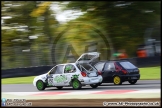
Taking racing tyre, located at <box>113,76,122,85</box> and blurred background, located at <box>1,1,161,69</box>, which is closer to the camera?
racing tyre, located at <box>113,76,122,85</box>

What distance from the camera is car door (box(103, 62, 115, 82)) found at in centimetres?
806

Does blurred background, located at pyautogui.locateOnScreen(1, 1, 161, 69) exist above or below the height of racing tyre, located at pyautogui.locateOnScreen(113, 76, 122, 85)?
above

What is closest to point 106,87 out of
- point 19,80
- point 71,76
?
point 71,76

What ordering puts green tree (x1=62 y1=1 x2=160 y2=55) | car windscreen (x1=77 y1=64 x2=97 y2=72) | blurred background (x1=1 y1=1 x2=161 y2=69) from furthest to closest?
green tree (x1=62 y1=1 x2=160 y2=55) → blurred background (x1=1 y1=1 x2=161 y2=69) → car windscreen (x1=77 y1=64 x2=97 y2=72)

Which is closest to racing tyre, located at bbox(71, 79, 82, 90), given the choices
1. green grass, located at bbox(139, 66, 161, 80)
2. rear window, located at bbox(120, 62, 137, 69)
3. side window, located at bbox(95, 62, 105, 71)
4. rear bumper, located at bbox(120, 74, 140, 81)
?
side window, located at bbox(95, 62, 105, 71)

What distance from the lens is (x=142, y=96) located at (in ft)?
21.4

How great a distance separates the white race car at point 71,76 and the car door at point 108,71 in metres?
0.15

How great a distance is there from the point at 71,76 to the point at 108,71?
1.00m

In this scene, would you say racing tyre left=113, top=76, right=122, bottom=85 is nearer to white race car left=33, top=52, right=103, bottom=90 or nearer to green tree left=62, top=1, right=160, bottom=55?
white race car left=33, top=52, right=103, bottom=90

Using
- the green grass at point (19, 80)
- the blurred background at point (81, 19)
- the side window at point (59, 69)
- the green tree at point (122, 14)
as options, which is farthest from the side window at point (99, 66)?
the green tree at point (122, 14)

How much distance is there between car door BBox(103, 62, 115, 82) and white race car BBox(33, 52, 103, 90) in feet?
0.50

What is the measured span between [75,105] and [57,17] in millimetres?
7338

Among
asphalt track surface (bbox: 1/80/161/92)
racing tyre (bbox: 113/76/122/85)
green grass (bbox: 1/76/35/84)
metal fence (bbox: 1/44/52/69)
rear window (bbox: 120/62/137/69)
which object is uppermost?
metal fence (bbox: 1/44/52/69)

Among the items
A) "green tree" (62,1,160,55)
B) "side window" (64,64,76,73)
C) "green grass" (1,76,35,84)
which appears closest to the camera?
"side window" (64,64,76,73)
